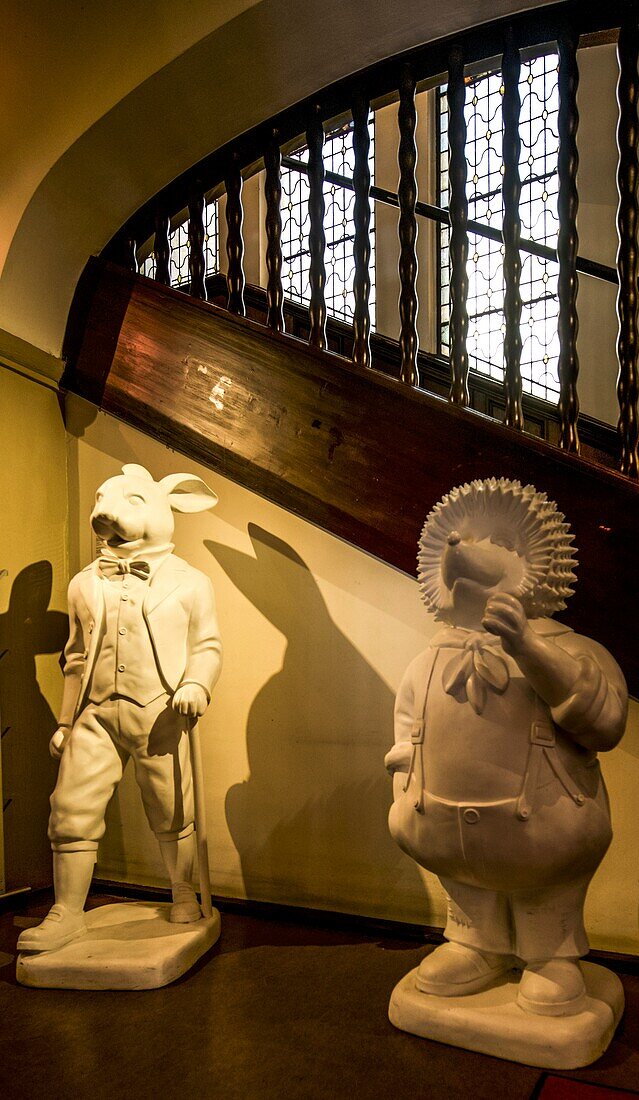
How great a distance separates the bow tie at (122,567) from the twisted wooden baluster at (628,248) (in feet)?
5.13

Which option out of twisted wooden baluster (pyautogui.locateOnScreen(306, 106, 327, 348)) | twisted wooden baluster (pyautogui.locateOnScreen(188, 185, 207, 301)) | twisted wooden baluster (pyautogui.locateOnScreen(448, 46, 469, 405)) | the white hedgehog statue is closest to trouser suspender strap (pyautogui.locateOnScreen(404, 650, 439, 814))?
the white hedgehog statue

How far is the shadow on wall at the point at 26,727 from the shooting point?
346 cm

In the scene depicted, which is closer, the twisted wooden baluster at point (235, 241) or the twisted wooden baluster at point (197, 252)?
the twisted wooden baluster at point (235, 241)

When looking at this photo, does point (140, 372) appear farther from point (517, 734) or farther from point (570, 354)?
point (517, 734)

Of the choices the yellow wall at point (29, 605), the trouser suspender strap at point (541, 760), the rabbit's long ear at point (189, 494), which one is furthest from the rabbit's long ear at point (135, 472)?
the trouser suspender strap at point (541, 760)

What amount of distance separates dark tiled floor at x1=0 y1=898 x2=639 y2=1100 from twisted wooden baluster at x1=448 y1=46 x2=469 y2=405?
1899mm

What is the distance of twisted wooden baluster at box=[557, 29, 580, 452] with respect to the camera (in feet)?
9.52

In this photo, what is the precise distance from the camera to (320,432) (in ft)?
10.6

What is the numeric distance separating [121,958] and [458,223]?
258 centimetres

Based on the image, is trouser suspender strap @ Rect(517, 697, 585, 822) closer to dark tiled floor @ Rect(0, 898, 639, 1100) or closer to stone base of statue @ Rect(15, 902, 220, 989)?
dark tiled floor @ Rect(0, 898, 639, 1100)

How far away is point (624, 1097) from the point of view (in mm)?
1963

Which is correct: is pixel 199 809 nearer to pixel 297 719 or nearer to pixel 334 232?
pixel 297 719

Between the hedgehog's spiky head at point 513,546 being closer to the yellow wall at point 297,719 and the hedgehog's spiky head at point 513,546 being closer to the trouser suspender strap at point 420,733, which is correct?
the trouser suspender strap at point 420,733

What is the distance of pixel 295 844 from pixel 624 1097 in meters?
1.51
